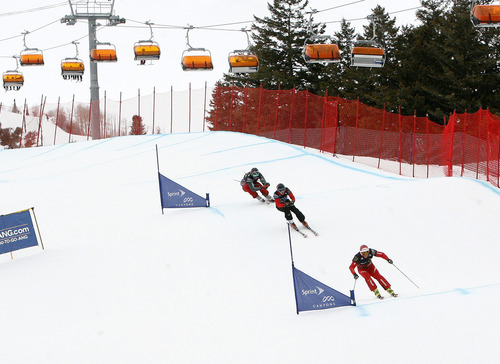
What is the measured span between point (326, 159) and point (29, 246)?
42.4 feet

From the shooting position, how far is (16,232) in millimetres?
13375

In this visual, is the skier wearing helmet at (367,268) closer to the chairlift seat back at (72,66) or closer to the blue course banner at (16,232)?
the blue course banner at (16,232)

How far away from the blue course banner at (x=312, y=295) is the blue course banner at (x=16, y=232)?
23.8ft

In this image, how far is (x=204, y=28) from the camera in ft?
73.7

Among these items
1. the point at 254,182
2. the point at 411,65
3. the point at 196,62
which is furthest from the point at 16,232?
the point at 411,65

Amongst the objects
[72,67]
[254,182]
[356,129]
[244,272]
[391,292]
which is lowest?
[244,272]

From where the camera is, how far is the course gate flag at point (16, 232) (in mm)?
13234

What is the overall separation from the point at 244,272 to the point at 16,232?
5625 millimetres

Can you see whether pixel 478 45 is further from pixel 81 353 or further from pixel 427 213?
pixel 81 353

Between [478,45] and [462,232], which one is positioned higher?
[478,45]

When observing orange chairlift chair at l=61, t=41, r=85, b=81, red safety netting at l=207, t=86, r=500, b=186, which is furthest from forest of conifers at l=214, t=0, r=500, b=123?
orange chairlift chair at l=61, t=41, r=85, b=81

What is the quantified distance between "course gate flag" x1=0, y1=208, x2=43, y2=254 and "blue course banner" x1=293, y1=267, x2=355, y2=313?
7.05 metres

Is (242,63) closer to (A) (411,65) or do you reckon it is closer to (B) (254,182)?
(B) (254,182)

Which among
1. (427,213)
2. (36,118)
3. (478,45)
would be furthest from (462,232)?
(478,45)
